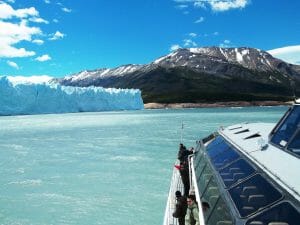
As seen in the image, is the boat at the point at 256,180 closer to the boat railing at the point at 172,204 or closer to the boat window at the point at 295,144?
the boat window at the point at 295,144

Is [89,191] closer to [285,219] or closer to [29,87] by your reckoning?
[285,219]

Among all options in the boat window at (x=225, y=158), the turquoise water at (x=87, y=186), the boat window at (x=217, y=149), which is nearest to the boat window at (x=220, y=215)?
the boat window at (x=225, y=158)

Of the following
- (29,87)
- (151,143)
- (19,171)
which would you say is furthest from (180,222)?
(29,87)

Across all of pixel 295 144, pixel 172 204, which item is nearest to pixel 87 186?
pixel 172 204

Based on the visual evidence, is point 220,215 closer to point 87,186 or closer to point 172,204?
point 172,204

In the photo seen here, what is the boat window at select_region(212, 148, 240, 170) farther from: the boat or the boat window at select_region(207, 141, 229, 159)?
the boat window at select_region(207, 141, 229, 159)

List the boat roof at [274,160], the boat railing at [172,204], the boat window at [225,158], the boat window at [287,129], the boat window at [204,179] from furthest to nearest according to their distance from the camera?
the boat railing at [172,204]
the boat window at [204,179]
the boat window at [225,158]
the boat window at [287,129]
the boat roof at [274,160]
